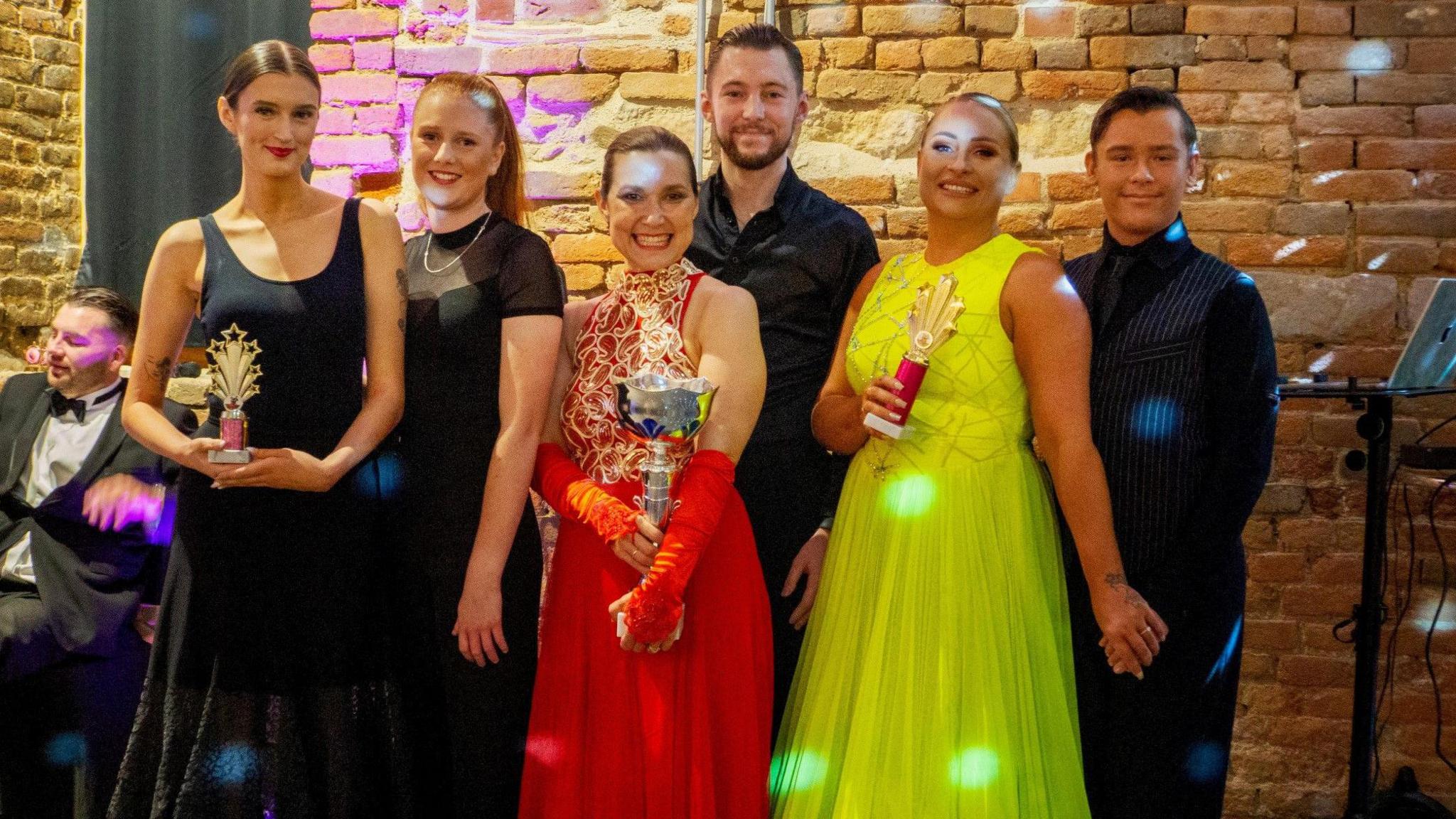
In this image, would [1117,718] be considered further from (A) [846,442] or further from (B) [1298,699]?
(B) [1298,699]

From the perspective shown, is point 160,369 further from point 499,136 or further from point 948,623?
point 948,623

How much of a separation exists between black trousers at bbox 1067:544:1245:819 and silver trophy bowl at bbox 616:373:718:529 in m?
1.02

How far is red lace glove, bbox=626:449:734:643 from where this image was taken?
7.85 feet

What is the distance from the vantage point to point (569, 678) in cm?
253

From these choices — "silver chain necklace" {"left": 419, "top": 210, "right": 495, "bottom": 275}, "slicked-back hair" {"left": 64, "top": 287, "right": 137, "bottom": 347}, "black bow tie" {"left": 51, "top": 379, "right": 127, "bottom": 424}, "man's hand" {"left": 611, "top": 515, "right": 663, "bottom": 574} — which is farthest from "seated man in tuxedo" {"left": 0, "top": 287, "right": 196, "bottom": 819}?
"man's hand" {"left": 611, "top": 515, "right": 663, "bottom": 574}

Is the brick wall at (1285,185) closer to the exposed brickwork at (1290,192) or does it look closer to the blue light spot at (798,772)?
the exposed brickwork at (1290,192)

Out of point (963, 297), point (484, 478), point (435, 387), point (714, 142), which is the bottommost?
point (484, 478)

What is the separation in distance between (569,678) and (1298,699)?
92.7 inches

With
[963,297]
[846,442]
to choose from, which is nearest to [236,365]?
[846,442]

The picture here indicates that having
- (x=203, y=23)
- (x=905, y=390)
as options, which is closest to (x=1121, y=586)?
(x=905, y=390)

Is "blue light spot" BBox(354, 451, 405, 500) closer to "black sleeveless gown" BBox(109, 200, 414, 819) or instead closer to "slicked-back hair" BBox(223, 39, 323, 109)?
"black sleeveless gown" BBox(109, 200, 414, 819)

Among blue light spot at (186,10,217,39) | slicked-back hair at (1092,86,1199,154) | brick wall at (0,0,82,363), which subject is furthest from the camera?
brick wall at (0,0,82,363)

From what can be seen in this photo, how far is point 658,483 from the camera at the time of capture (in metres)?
2.43

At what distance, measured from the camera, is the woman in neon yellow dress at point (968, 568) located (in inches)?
96.5
